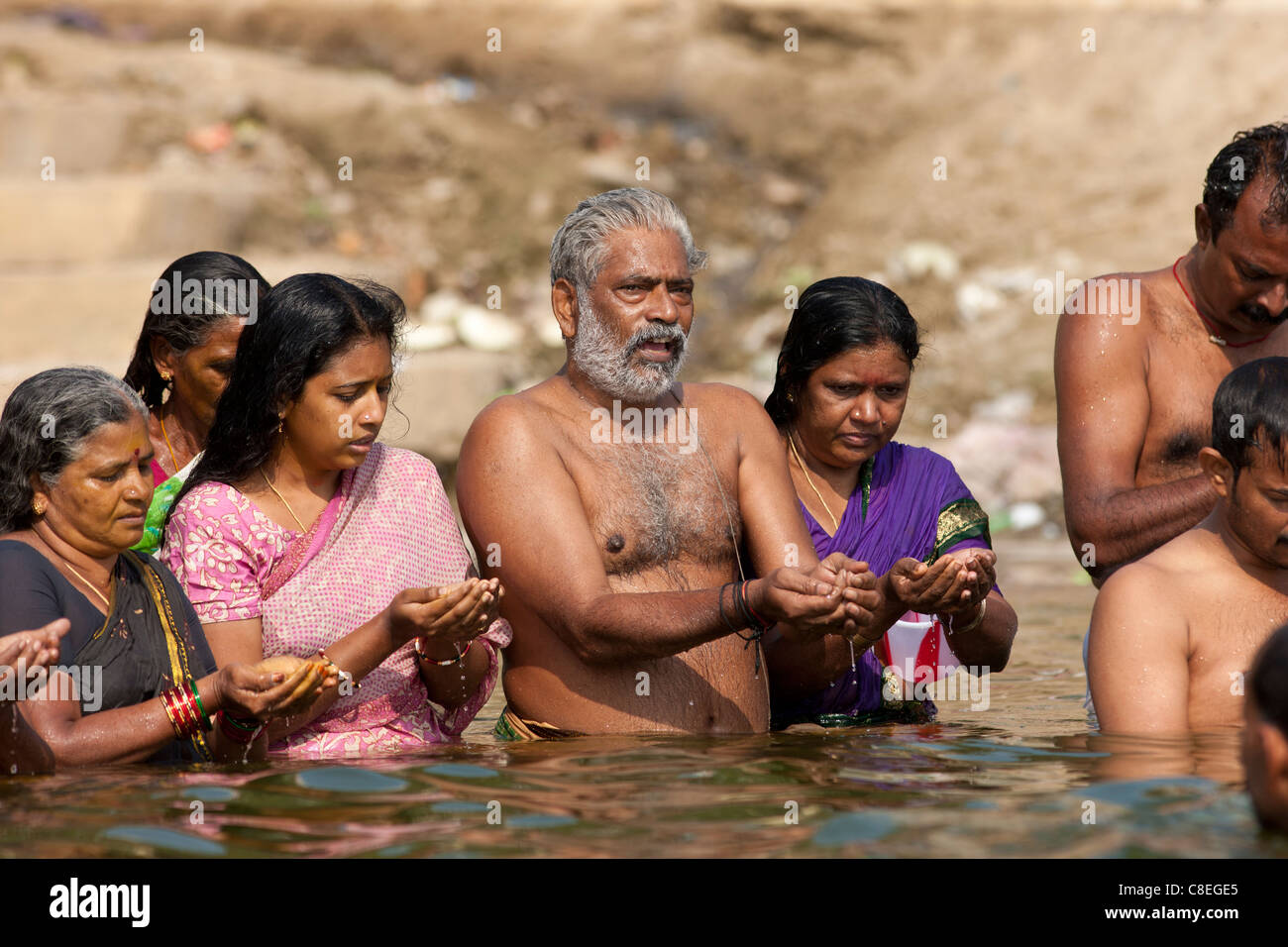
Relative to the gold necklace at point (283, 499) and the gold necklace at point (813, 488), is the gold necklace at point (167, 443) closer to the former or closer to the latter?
the gold necklace at point (283, 499)

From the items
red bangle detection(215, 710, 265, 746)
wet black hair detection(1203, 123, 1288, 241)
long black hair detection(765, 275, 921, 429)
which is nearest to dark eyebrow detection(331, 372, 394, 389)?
red bangle detection(215, 710, 265, 746)

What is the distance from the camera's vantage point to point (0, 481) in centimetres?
434

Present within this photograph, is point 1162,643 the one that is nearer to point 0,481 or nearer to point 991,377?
point 0,481

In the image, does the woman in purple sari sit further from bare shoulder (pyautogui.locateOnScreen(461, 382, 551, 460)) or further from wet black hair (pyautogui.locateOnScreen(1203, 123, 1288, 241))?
wet black hair (pyautogui.locateOnScreen(1203, 123, 1288, 241))

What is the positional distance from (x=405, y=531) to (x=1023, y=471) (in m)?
7.64

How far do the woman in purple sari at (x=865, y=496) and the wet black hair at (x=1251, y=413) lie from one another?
3.12 feet

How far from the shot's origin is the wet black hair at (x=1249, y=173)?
526 centimetres

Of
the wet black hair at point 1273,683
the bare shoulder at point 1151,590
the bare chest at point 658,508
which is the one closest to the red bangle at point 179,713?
the bare chest at point 658,508

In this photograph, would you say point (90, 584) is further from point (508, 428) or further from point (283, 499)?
point (508, 428)

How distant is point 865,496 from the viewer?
5812mm

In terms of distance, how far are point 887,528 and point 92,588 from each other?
278 cm

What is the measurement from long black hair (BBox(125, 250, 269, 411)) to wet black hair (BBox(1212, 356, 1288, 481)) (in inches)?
128

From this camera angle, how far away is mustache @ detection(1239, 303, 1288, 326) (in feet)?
17.9

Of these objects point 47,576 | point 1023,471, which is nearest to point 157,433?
point 47,576
